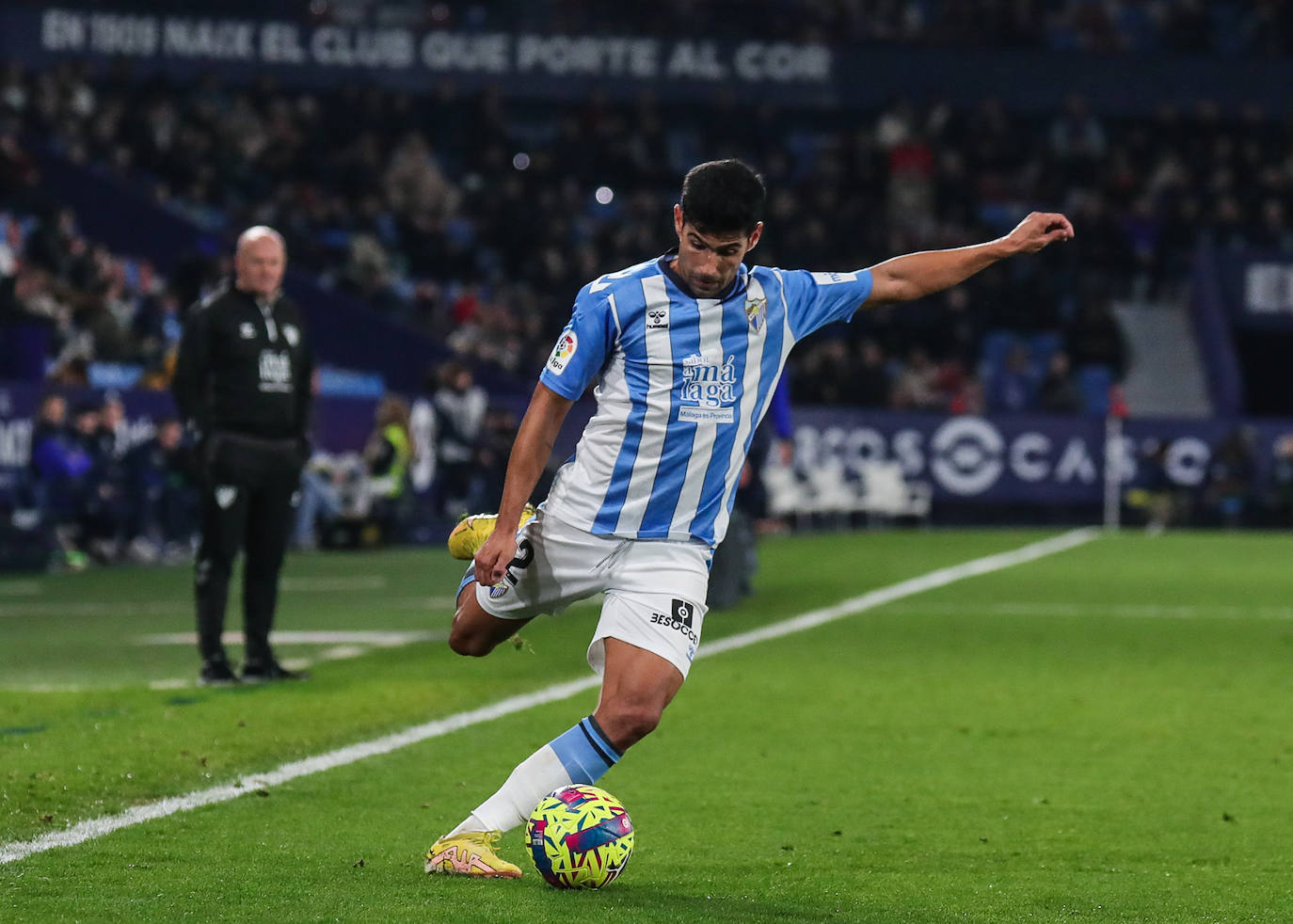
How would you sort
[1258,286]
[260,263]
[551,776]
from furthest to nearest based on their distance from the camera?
[1258,286]
[260,263]
[551,776]

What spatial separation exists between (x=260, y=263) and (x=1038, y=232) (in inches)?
196

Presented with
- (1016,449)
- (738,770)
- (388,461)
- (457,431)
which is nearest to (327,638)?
(738,770)

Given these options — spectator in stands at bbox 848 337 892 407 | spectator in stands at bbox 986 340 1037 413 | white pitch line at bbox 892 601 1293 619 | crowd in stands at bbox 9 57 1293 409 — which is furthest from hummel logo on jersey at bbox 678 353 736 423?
spectator in stands at bbox 986 340 1037 413

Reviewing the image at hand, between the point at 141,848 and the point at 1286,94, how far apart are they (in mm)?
33435

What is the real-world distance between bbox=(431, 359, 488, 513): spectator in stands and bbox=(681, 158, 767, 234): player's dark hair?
1663 centimetres

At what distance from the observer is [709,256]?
5.40m

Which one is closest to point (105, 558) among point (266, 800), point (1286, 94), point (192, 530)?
point (192, 530)

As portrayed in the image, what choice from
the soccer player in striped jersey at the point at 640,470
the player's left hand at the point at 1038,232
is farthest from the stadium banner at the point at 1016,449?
the soccer player in striped jersey at the point at 640,470

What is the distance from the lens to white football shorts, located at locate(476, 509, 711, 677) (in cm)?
547

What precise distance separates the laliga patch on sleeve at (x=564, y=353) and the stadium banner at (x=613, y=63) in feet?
88.2

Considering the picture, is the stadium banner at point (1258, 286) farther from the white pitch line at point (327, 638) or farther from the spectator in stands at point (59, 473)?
the white pitch line at point (327, 638)

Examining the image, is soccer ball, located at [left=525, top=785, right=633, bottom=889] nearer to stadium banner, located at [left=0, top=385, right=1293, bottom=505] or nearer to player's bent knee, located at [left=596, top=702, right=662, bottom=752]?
player's bent knee, located at [left=596, top=702, right=662, bottom=752]

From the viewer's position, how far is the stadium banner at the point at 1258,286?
→ 31297 millimetres

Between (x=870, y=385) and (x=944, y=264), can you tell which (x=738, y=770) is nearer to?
(x=944, y=264)
